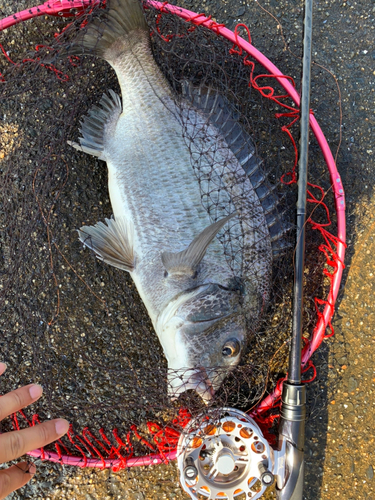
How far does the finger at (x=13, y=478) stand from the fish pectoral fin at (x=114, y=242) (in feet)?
3.73

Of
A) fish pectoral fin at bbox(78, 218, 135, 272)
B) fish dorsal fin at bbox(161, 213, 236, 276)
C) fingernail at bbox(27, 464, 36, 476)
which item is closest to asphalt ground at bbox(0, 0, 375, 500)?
fingernail at bbox(27, 464, 36, 476)

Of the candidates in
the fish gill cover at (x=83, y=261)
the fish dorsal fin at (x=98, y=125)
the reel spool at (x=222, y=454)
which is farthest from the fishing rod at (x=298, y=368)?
the fish dorsal fin at (x=98, y=125)

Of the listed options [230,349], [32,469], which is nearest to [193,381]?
[230,349]

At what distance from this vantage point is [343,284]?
232 centimetres

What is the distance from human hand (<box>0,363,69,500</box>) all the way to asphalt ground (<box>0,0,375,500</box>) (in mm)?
505

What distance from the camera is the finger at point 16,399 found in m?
1.69

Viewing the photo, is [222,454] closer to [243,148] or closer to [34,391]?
[34,391]

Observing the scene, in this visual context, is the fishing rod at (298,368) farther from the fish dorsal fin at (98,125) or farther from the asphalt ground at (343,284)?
the fish dorsal fin at (98,125)

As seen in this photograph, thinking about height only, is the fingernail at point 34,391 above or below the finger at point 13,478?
above

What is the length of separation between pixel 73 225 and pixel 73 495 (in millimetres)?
1650

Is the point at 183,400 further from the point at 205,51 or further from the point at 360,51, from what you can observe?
the point at 360,51

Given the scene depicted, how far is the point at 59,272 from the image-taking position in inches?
88.4

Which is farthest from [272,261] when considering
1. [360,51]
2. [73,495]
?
[73,495]

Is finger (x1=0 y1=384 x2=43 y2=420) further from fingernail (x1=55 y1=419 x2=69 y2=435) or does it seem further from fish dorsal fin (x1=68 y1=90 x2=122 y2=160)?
fish dorsal fin (x1=68 y1=90 x2=122 y2=160)
